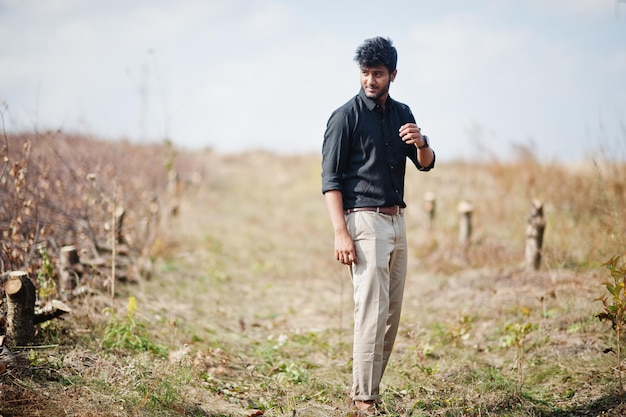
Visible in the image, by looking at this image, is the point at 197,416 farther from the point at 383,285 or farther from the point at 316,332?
the point at 316,332

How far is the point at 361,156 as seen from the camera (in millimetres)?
3154

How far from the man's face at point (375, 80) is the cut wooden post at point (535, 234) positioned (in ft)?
14.3

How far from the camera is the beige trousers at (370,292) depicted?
3074mm

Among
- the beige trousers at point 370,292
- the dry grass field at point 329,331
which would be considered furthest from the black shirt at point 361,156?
the dry grass field at point 329,331

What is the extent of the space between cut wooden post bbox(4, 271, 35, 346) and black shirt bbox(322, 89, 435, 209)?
221 centimetres

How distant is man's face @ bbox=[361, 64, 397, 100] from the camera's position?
314cm

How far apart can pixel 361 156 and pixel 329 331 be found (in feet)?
8.74

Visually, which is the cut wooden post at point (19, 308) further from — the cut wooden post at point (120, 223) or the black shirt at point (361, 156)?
the cut wooden post at point (120, 223)

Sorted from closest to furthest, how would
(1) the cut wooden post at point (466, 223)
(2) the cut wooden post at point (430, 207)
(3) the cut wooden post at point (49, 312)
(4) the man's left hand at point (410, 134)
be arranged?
(4) the man's left hand at point (410, 134) → (3) the cut wooden post at point (49, 312) → (1) the cut wooden post at point (466, 223) → (2) the cut wooden post at point (430, 207)

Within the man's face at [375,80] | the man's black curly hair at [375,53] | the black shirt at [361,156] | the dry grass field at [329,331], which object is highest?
the man's black curly hair at [375,53]

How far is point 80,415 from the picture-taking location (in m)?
2.90

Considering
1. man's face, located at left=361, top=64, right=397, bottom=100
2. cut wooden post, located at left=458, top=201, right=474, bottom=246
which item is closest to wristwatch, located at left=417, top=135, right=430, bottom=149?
man's face, located at left=361, top=64, right=397, bottom=100

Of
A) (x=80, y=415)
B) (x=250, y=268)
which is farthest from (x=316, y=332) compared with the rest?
(x=250, y=268)

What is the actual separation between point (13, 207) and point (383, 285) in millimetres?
3741
